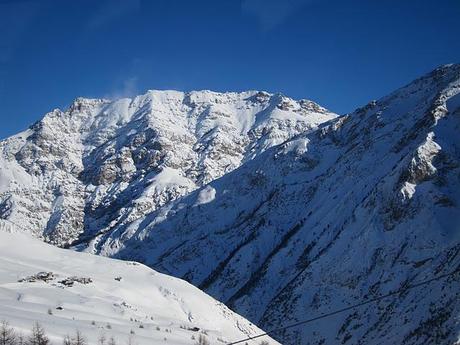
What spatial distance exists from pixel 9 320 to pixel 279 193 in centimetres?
13710

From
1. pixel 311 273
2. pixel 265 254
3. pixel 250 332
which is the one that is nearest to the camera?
pixel 250 332

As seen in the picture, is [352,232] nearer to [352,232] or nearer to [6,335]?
[352,232]

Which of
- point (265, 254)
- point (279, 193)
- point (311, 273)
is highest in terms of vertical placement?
point (279, 193)

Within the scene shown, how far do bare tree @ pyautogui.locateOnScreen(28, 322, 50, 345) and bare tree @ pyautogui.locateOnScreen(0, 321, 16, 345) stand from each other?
3.93 feet

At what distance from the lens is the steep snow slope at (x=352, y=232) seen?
10238cm

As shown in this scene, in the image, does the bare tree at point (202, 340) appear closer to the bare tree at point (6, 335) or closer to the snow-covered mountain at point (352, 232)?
the bare tree at point (6, 335)

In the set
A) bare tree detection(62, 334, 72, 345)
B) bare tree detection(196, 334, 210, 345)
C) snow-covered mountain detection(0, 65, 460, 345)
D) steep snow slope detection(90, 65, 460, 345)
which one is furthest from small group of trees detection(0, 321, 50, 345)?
snow-covered mountain detection(0, 65, 460, 345)

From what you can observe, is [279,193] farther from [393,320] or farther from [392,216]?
[393,320]

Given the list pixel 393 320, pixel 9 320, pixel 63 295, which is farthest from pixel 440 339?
pixel 9 320

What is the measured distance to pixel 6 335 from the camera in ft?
147

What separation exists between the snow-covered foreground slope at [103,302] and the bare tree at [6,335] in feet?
2.54

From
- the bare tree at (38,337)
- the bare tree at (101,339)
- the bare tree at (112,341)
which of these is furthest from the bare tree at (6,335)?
the bare tree at (112,341)

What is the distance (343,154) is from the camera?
17175 centimetres

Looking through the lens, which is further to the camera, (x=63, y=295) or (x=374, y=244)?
(x=374, y=244)
